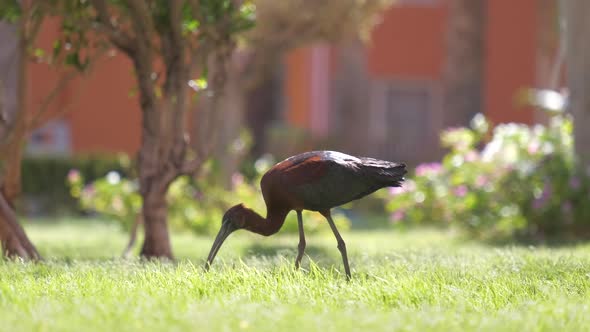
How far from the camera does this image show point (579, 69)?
38.5 feet

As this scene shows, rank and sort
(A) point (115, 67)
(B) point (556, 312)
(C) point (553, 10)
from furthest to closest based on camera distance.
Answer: (C) point (553, 10) → (A) point (115, 67) → (B) point (556, 312)

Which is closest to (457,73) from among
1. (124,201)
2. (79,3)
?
(124,201)

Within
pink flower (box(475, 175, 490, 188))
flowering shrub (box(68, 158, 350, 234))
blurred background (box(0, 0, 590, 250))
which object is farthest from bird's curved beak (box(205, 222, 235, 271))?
flowering shrub (box(68, 158, 350, 234))

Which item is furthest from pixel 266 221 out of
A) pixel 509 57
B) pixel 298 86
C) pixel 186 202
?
pixel 509 57

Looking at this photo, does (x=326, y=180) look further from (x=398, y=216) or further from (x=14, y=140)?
(x=398, y=216)

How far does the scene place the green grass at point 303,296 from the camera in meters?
4.54

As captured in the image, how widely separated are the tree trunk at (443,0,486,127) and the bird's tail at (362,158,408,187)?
15.7 meters

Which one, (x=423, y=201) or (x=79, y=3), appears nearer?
(x=79, y=3)

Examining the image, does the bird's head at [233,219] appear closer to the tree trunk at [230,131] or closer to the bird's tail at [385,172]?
the bird's tail at [385,172]

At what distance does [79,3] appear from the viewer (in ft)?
27.5

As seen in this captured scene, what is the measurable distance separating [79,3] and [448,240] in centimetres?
582

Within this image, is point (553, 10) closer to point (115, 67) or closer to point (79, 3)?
point (115, 67)

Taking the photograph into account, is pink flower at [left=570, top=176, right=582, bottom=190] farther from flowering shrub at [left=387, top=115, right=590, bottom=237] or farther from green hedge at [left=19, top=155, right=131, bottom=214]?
green hedge at [left=19, top=155, right=131, bottom=214]

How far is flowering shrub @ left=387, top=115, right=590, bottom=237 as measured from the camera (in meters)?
11.4
